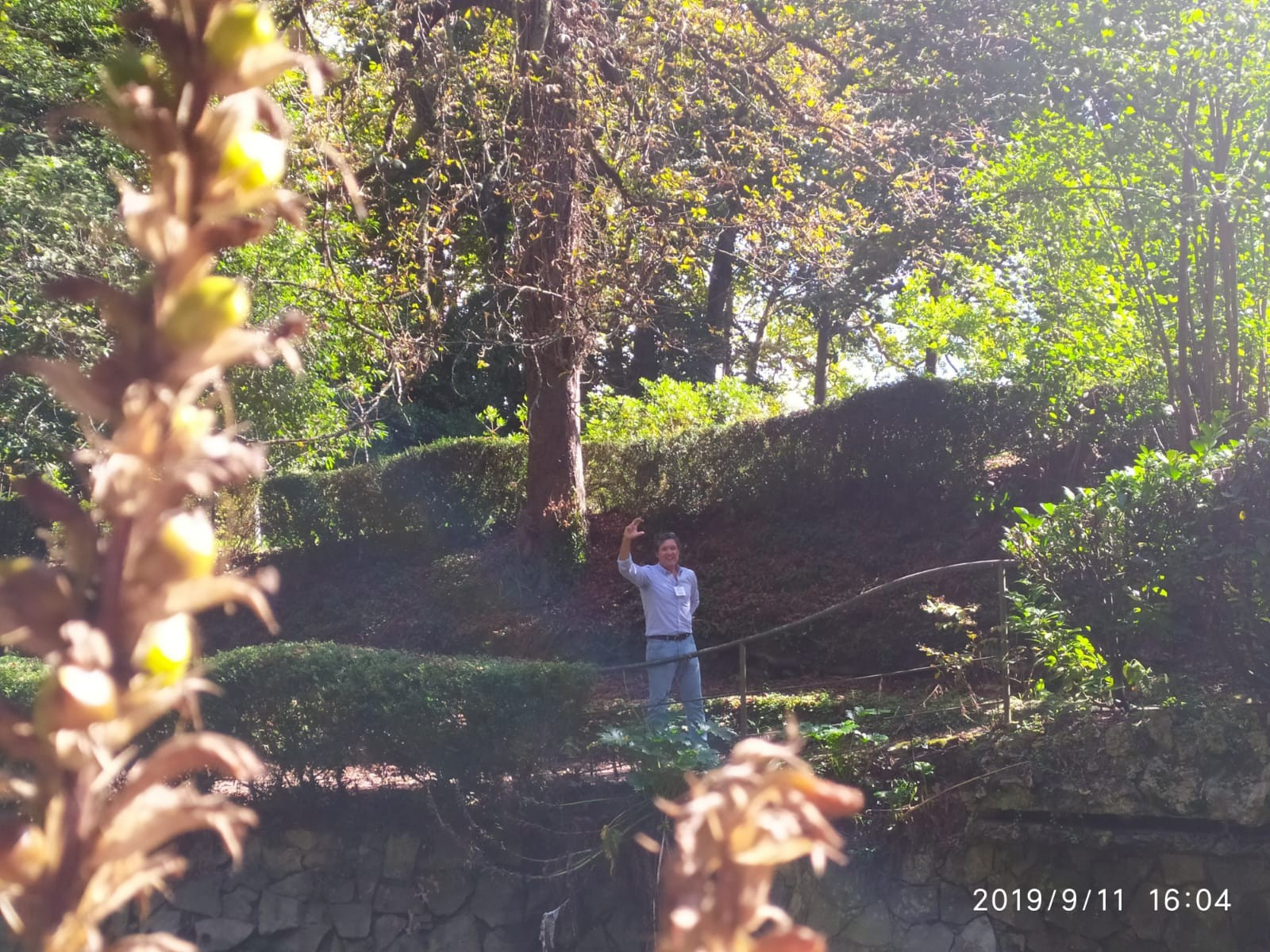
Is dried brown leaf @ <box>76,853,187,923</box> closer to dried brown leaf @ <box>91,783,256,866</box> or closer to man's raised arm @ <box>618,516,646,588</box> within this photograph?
dried brown leaf @ <box>91,783,256,866</box>

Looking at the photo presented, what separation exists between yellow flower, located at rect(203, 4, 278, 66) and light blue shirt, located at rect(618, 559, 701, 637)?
7.25 m

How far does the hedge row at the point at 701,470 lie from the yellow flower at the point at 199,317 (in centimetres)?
Answer: 1242

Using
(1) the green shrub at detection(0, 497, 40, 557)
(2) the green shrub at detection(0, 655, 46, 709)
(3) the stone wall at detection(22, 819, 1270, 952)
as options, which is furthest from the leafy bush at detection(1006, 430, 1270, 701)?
(1) the green shrub at detection(0, 497, 40, 557)

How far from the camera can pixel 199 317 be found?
50 centimetres

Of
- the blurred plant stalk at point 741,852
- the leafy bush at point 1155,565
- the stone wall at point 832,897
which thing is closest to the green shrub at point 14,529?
the stone wall at point 832,897

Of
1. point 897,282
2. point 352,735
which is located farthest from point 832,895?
point 897,282

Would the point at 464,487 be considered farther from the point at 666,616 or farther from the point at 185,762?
the point at 185,762

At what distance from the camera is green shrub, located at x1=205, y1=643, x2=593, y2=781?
6203 millimetres

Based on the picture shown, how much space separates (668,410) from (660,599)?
29.2ft

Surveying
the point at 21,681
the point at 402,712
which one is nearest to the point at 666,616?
the point at 402,712

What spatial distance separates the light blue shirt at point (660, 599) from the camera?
778 centimetres

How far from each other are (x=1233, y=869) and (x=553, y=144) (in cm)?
779

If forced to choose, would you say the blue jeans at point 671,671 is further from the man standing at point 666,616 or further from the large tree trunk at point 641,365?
the large tree trunk at point 641,365

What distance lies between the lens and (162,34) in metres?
0.54
